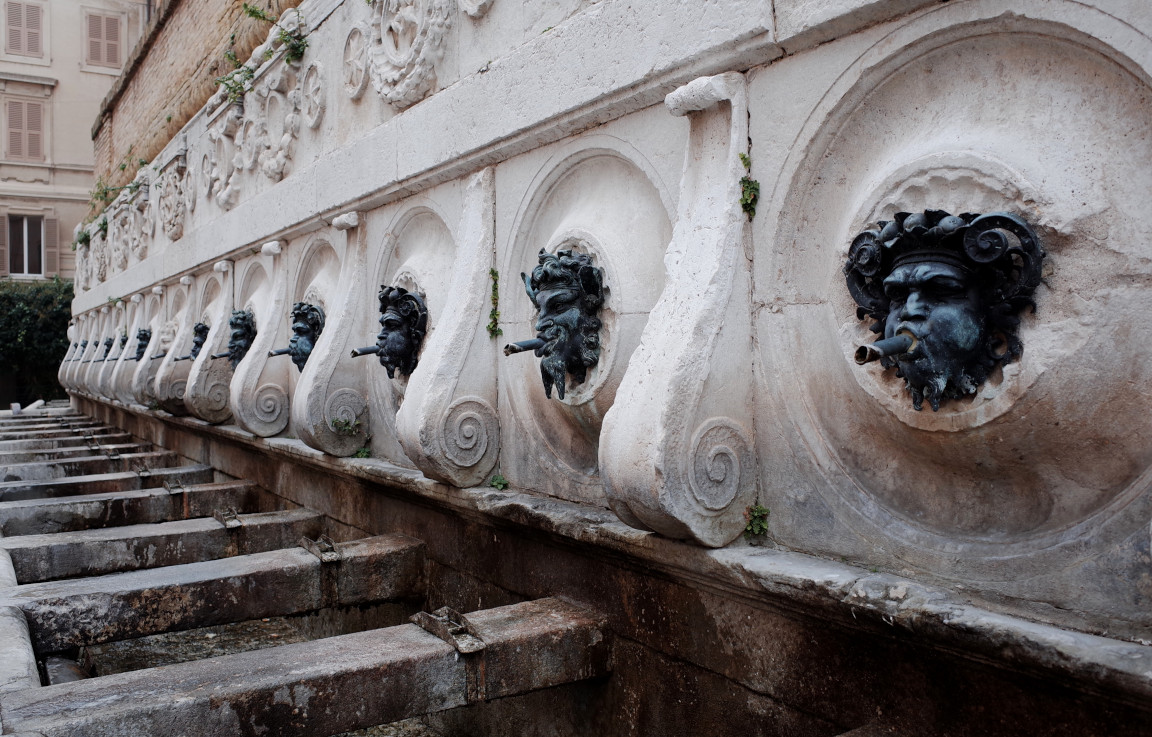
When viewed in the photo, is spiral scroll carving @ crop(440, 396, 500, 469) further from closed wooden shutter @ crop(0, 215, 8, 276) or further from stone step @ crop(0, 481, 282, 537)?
closed wooden shutter @ crop(0, 215, 8, 276)

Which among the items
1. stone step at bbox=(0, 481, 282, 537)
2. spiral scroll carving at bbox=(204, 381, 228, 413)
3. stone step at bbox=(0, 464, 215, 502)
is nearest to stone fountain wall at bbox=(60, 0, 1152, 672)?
stone step at bbox=(0, 481, 282, 537)

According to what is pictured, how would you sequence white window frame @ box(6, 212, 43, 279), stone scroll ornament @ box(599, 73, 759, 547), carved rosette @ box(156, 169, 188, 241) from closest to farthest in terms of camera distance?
stone scroll ornament @ box(599, 73, 759, 547) < carved rosette @ box(156, 169, 188, 241) < white window frame @ box(6, 212, 43, 279)

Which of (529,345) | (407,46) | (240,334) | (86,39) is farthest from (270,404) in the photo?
(86,39)

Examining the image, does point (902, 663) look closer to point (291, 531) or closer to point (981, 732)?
point (981, 732)

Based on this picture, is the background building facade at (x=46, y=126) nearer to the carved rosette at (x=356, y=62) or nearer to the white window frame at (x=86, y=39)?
the white window frame at (x=86, y=39)

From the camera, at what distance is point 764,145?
261 centimetres

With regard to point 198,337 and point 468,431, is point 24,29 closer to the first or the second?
point 198,337

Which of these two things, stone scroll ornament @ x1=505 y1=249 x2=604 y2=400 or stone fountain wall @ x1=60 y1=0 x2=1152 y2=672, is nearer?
stone fountain wall @ x1=60 y1=0 x2=1152 y2=672

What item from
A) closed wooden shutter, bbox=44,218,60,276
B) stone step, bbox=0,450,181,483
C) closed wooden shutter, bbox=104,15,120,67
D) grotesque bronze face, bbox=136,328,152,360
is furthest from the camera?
closed wooden shutter, bbox=104,15,120,67

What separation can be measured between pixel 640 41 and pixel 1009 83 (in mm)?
1246

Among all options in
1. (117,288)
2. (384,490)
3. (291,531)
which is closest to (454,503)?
(384,490)

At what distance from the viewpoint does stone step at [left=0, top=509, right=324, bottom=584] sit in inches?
159

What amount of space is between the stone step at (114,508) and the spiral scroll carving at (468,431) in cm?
255

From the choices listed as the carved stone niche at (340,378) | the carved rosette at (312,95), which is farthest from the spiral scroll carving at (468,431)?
the carved rosette at (312,95)
